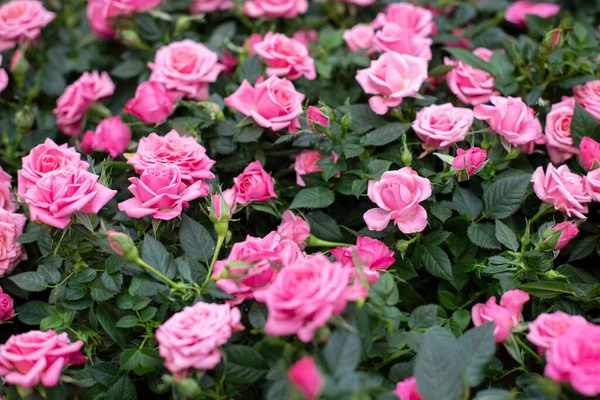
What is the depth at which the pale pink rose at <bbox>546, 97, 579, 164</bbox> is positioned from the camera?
117 centimetres

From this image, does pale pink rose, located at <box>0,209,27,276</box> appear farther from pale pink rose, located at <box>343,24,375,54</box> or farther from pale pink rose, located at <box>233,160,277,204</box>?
pale pink rose, located at <box>343,24,375,54</box>

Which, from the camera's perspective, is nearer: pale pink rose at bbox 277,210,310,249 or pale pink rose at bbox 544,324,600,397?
pale pink rose at bbox 544,324,600,397

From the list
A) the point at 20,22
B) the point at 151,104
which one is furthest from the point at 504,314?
the point at 20,22

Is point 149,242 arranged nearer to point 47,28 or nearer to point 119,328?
point 119,328

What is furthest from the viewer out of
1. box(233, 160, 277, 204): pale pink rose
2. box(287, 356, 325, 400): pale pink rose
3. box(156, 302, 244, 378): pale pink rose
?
box(233, 160, 277, 204): pale pink rose

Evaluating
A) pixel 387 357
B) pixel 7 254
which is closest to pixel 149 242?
pixel 7 254

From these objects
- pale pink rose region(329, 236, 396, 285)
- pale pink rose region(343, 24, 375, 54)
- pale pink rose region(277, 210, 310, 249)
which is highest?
pale pink rose region(343, 24, 375, 54)

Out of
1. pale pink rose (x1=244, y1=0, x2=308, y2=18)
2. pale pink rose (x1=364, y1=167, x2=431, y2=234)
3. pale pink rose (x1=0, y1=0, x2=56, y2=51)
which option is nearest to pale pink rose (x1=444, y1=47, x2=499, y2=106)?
pale pink rose (x1=364, y1=167, x2=431, y2=234)

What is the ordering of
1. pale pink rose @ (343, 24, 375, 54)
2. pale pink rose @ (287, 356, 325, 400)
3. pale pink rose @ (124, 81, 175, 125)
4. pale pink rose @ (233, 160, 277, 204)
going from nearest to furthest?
1. pale pink rose @ (287, 356, 325, 400)
2. pale pink rose @ (233, 160, 277, 204)
3. pale pink rose @ (124, 81, 175, 125)
4. pale pink rose @ (343, 24, 375, 54)

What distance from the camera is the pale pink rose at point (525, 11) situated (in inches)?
60.3

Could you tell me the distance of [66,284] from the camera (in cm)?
104

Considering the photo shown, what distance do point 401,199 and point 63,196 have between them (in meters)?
0.55

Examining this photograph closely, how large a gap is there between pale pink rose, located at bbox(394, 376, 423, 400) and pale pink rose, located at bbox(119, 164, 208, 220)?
0.45 metres

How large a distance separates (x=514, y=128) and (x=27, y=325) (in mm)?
1022
